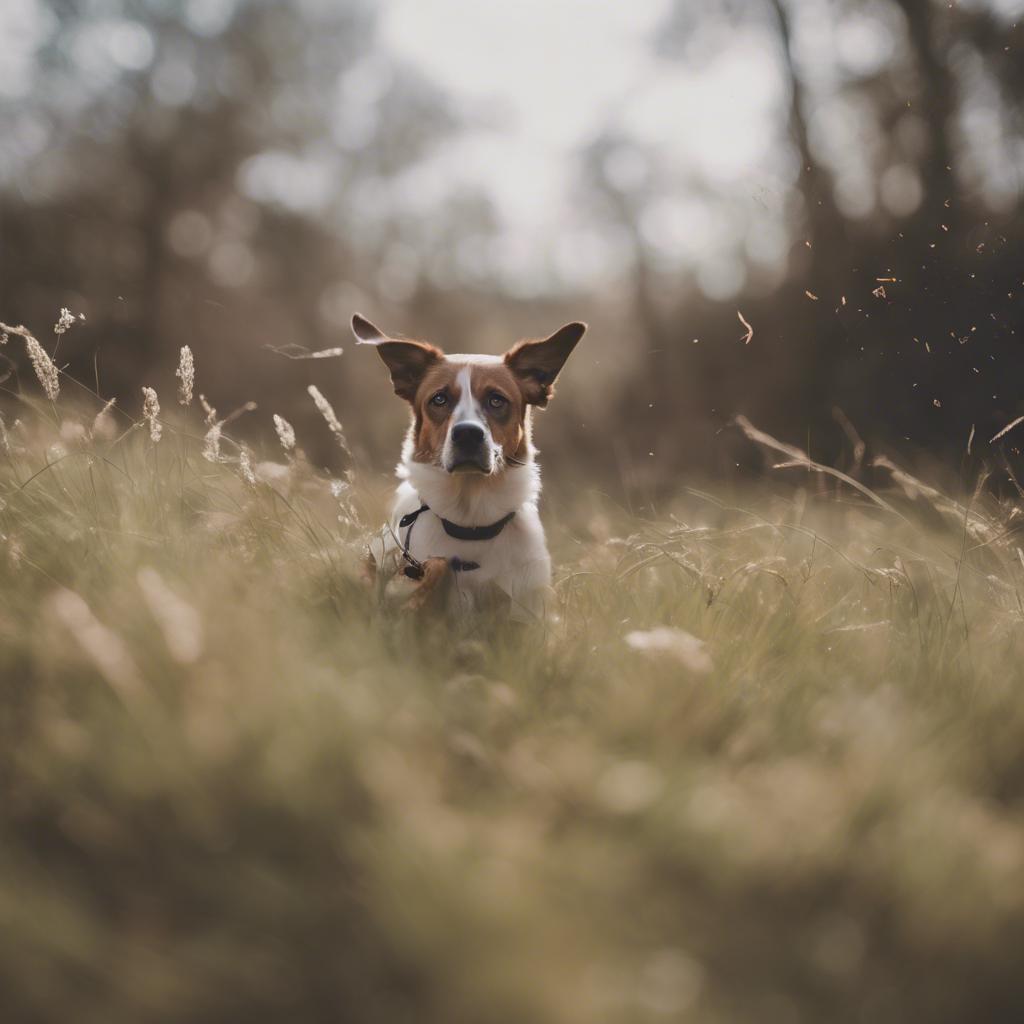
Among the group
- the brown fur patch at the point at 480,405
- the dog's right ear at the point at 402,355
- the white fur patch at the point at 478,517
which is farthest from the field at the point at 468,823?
the dog's right ear at the point at 402,355

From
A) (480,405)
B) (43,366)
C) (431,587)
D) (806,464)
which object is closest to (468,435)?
(480,405)

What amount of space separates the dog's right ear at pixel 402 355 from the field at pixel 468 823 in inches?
68.4

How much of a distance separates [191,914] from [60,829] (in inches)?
15.4

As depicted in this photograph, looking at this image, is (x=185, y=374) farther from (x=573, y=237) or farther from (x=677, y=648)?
(x=573, y=237)

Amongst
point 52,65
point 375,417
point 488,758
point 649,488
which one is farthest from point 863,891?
point 52,65

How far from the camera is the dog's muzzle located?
12.0 feet

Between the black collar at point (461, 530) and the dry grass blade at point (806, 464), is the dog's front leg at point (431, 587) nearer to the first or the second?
the black collar at point (461, 530)

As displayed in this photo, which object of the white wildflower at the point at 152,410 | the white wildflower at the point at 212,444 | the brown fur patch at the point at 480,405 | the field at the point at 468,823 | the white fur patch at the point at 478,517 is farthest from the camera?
the brown fur patch at the point at 480,405

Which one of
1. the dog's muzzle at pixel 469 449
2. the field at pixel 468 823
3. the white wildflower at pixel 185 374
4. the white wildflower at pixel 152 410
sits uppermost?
the white wildflower at pixel 185 374

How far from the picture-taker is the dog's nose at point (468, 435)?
366 centimetres

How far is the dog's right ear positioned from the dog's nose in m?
0.59

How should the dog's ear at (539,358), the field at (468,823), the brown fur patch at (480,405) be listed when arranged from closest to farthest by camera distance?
1. the field at (468,823)
2. the brown fur patch at (480,405)
3. the dog's ear at (539,358)

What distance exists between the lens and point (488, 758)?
6.01ft

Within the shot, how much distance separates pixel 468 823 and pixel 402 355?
293 centimetres
